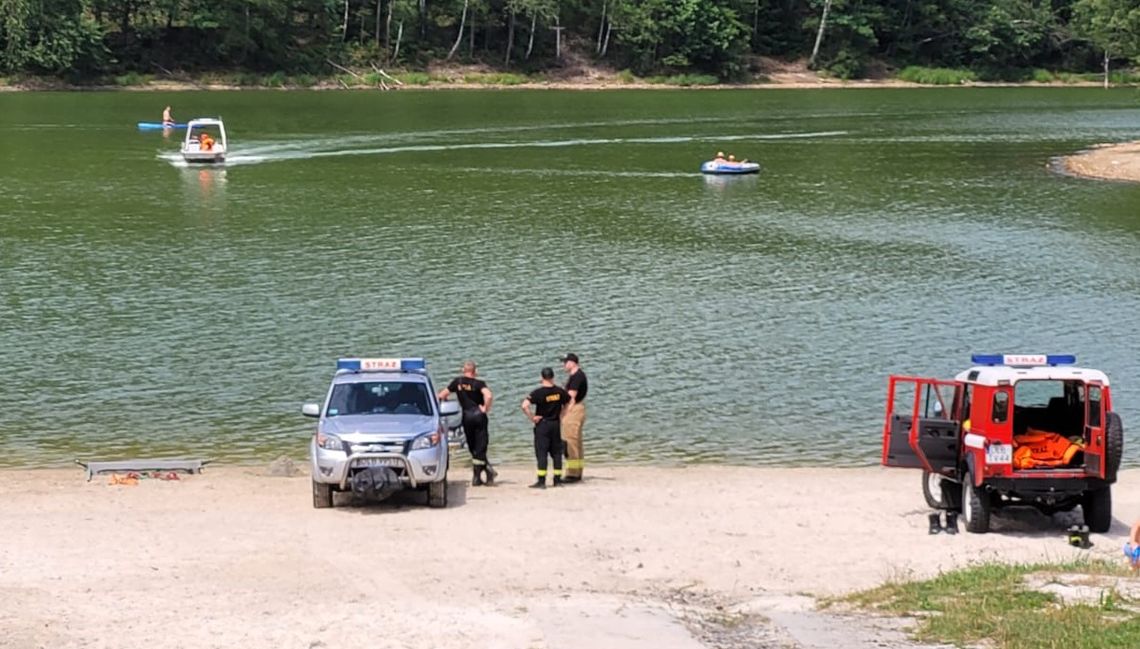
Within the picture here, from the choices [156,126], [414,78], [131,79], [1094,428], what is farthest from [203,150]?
[414,78]

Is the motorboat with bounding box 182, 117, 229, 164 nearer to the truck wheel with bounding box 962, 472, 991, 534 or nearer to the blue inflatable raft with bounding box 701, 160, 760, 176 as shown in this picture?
the blue inflatable raft with bounding box 701, 160, 760, 176

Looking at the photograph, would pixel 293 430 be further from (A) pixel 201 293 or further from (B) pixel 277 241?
(B) pixel 277 241

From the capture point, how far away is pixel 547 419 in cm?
2136

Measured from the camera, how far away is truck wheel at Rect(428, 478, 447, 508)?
19953 mm

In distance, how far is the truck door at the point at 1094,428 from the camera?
1770 centimetres

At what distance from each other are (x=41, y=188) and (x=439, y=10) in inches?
2982

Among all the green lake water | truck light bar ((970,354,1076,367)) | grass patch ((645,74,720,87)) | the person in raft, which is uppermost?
grass patch ((645,74,720,87))

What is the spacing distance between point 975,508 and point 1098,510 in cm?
147

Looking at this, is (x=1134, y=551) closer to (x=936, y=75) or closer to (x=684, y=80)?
(x=684, y=80)

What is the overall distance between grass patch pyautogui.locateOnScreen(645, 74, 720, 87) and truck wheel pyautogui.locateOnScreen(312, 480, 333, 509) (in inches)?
4499

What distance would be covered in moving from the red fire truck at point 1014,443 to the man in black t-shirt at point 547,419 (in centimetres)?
460

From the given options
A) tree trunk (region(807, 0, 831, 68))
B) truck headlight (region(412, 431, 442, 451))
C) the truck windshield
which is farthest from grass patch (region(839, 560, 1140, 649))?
tree trunk (region(807, 0, 831, 68))

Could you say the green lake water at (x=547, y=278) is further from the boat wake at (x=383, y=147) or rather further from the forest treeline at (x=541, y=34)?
the forest treeline at (x=541, y=34)

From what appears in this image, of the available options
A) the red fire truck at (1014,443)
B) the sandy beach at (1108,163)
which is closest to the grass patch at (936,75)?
the sandy beach at (1108,163)
